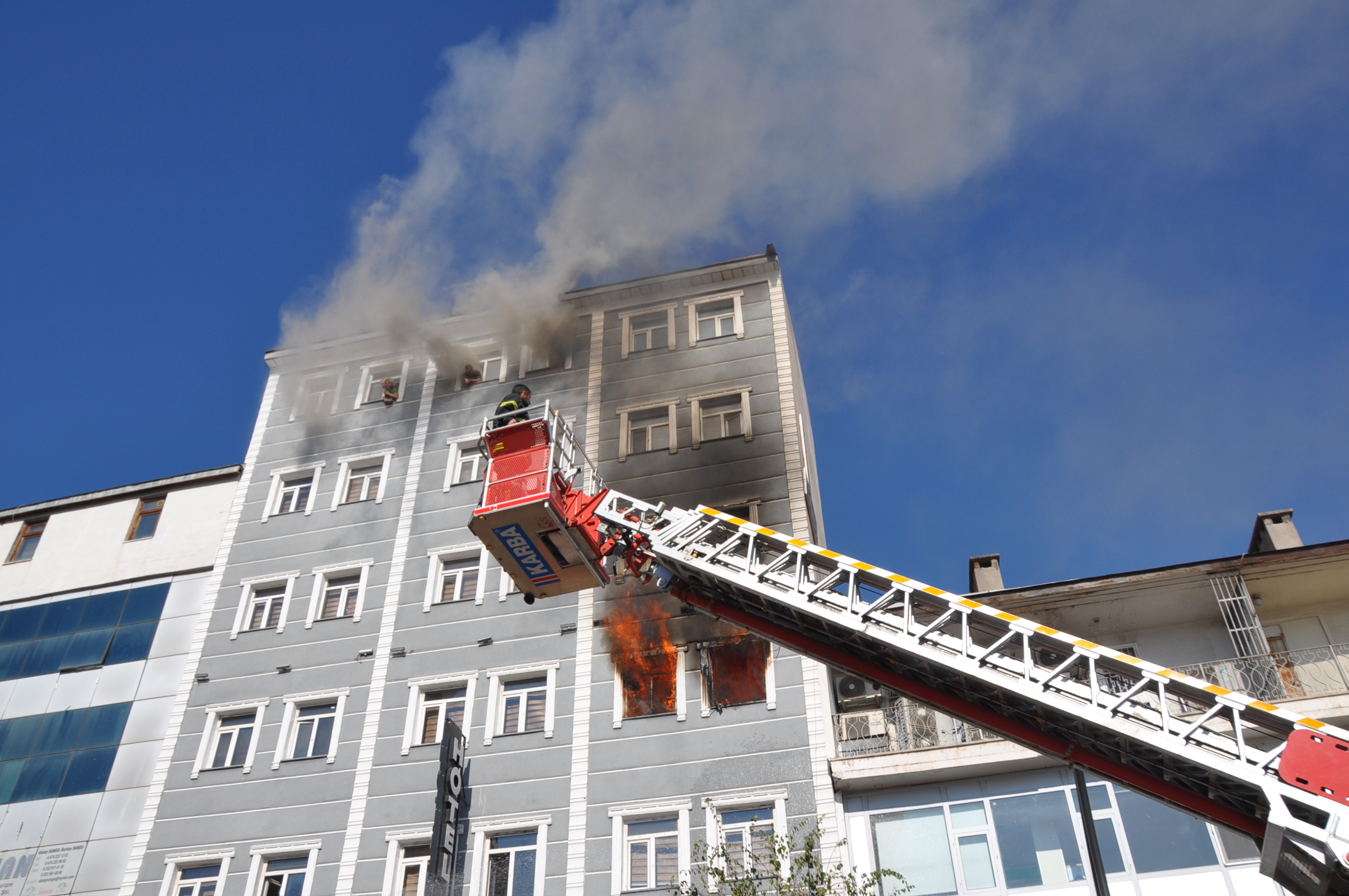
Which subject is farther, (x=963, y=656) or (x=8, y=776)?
(x=8, y=776)

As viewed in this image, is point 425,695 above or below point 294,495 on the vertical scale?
below

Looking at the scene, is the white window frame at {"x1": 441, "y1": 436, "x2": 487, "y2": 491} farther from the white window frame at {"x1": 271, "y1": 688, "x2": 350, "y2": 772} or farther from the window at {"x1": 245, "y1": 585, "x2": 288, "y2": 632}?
the white window frame at {"x1": 271, "y1": 688, "x2": 350, "y2": 772}

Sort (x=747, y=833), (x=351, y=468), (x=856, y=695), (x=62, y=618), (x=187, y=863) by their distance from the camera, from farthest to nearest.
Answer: (x=351, y=468), (x=62, y=618), (x=187, y=863), (x=856, y=695), (x=747, y=833)

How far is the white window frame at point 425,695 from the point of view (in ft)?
73.9

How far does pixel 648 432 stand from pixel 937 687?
14832mm

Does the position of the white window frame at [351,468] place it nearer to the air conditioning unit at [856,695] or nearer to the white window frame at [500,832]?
the white window frame at [500,832]

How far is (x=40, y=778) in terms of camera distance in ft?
82.2

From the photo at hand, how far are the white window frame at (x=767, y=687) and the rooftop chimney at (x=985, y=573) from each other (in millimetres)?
5167

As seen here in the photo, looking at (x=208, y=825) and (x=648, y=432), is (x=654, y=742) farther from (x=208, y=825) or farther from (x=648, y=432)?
(x=208, y=825)

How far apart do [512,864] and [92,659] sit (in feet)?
45.0

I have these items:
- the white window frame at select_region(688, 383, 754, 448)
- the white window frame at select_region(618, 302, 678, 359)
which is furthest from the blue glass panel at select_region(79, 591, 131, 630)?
the white window frame at select_region(688, 383, 754, 448)

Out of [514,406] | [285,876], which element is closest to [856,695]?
[514,406]

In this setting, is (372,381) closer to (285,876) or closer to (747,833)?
(285,876)

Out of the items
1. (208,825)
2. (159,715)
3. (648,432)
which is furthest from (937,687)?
(159,715)
